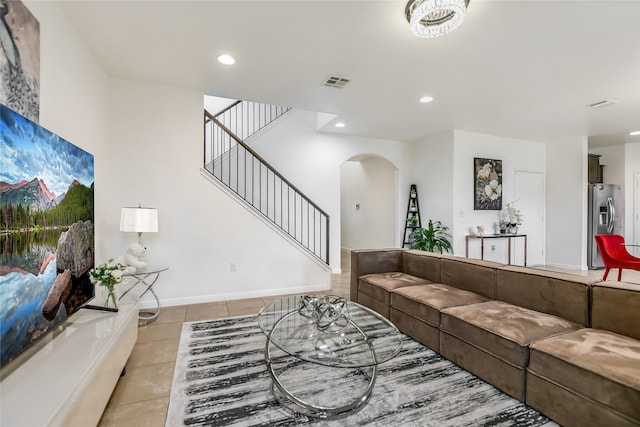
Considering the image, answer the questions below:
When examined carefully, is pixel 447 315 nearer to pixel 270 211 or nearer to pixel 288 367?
pixel 288 367

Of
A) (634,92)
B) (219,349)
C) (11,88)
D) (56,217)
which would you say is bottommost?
(219,349)

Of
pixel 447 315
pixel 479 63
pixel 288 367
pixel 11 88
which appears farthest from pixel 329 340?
pixel 479 63

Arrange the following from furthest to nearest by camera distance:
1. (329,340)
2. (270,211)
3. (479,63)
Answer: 1. (270,211)
2. (479,63)
3. (329,340)

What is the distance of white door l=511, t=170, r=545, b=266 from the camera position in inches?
243

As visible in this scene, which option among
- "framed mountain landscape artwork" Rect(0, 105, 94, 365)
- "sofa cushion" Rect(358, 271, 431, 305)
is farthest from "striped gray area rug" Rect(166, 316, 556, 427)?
"framed mountain landscape artwork" Rect(0, 105, 94, 365)

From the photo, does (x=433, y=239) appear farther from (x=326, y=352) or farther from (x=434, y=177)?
(x=326, y=352)

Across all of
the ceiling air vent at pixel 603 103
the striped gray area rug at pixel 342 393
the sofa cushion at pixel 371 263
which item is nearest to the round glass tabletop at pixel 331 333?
the striped gray area rug at pixel 342 393

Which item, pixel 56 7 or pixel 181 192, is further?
pixel 181 192

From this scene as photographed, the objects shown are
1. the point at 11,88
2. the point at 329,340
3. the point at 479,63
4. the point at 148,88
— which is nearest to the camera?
the point at 11,88

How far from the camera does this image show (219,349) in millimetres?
2518

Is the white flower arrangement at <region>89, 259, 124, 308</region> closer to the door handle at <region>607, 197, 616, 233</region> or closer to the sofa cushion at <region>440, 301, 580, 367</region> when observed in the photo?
the sofa cushion at <region>440, 301, 580, 367</region>

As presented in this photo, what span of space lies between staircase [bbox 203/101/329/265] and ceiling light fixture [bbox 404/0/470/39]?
338cm

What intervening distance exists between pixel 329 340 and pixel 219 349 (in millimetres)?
1170

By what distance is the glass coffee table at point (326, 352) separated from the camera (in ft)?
5.64
